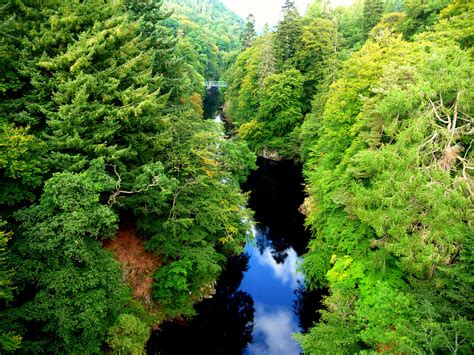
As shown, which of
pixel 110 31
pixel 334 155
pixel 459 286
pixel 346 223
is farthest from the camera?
pixel 334 155

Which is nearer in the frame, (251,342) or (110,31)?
(110,31)

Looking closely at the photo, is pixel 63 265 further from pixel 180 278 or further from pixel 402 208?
pixel 402 208

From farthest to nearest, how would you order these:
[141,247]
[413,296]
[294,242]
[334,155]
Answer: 1. [294,242]
2. [334,155]
3. [141,247]
4. [413,296]

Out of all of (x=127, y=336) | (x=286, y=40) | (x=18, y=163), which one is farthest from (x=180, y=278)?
(x=286, y=40)

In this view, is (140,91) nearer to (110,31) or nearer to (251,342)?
Result: (110,31)

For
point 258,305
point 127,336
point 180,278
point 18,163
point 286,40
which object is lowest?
point 258,305

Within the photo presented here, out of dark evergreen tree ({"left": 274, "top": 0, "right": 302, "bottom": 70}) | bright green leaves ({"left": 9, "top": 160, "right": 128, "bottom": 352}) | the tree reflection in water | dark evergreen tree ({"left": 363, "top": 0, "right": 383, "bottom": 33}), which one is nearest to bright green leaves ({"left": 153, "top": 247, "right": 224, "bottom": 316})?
the tree reflection in water

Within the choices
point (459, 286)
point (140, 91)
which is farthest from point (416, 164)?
point (140, 91)
